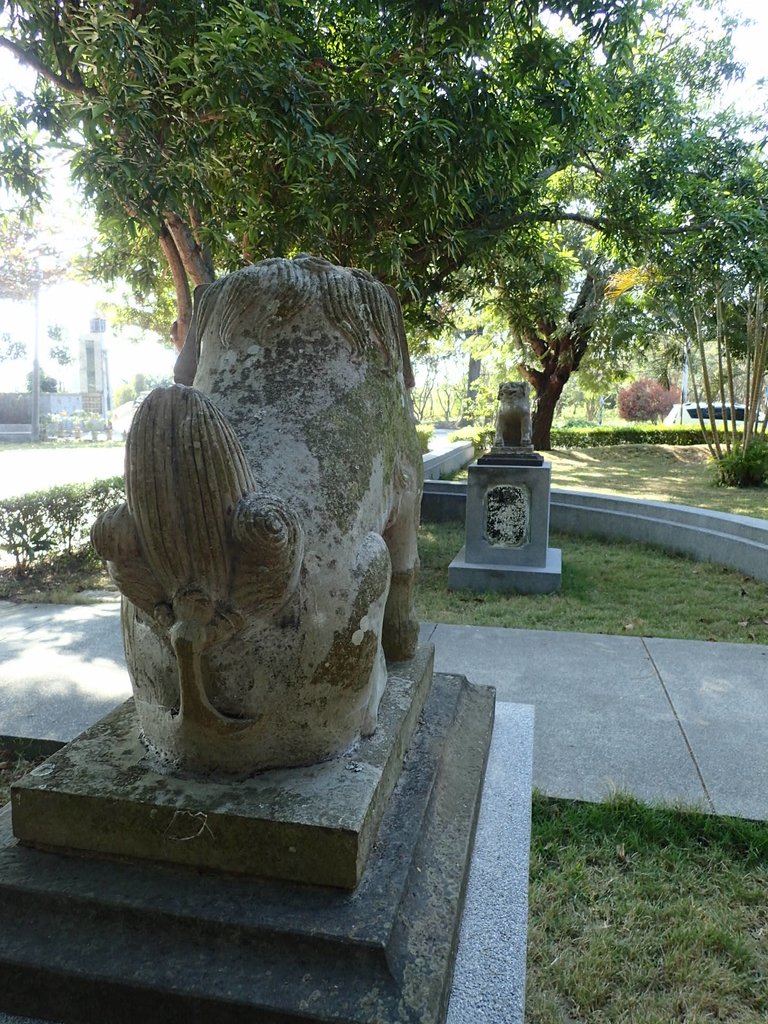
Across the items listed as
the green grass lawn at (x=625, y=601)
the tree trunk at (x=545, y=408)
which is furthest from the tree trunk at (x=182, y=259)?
the tree trunk at (x=545, y=408)

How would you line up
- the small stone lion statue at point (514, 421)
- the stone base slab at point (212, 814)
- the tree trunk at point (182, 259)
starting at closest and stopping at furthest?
the stone base slab at point (212, 814) < the tree trunk at point (182, 259) < the small stone lion statue at point (514, 421)

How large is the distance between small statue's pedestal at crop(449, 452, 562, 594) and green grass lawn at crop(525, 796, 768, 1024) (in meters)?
3.74

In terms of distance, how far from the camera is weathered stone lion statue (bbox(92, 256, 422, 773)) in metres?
1.29

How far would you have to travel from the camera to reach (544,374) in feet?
56.3

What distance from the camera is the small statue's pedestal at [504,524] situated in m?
6.46

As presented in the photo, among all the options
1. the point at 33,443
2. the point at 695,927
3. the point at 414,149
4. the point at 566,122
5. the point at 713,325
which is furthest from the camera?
the point at 33,443

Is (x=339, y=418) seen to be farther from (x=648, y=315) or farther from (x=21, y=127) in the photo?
(x=648, y=315)

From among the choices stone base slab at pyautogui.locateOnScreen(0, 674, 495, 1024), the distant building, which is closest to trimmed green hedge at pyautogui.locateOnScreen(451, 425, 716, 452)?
stone base slab at pyautogui.locateOnScreen(0, 674, 495, 1024)

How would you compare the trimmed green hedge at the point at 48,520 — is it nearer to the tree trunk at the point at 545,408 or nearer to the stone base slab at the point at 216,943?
the stone base slab at the point at 216,943

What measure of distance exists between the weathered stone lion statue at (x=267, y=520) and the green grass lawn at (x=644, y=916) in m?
0.93

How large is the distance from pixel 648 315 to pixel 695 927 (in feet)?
50.5

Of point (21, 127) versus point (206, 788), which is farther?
point (21, 127)

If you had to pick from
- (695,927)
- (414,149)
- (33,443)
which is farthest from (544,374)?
(33,443)

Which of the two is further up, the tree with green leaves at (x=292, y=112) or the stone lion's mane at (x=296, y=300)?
the tree with green leaves at (x=292, y=112)
